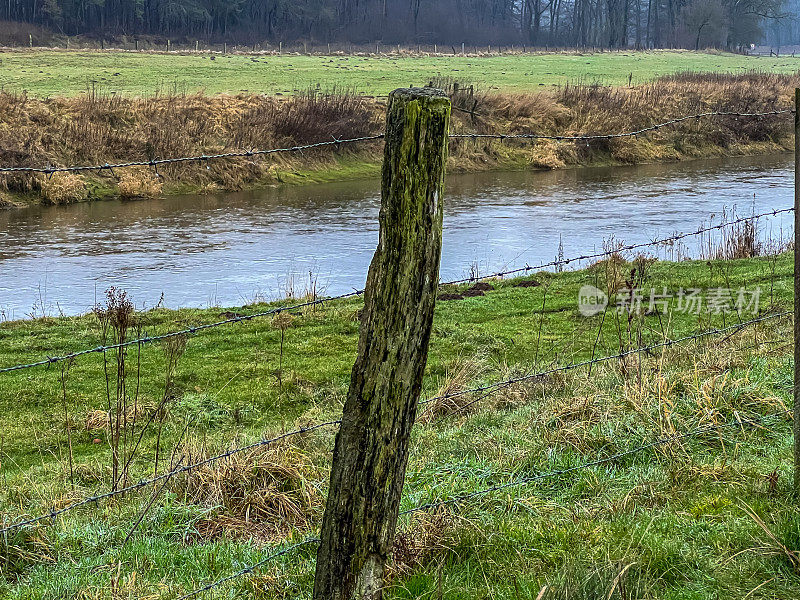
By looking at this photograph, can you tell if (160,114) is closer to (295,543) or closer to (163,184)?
(163,184)

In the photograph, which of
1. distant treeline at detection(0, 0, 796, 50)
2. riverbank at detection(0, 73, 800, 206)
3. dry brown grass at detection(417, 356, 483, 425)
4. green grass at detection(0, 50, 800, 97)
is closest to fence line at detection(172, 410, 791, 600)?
dry brown grass at detection(417, 356, 483, 425)

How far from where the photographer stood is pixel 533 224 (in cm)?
2098

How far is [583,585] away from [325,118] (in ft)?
92.7

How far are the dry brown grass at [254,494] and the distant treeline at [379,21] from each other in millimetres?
82090

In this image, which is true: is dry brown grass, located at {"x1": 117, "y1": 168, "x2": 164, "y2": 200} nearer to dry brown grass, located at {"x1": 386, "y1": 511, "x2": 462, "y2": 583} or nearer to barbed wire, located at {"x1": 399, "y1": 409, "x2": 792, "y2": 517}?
barbed wire, located at {"x1": 399, "y1": 409, "x2": 792, "y2": 517}

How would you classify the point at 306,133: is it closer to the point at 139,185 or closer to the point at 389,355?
the point at 139,185

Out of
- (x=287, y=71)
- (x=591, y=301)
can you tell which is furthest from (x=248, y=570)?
(x=287, y=71)

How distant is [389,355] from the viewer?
122 inches

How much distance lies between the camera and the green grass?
39.4 meters

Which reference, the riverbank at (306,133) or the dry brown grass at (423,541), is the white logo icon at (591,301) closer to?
the dry brown grass at (423,541)

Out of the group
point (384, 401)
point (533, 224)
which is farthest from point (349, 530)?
point (533, 224)

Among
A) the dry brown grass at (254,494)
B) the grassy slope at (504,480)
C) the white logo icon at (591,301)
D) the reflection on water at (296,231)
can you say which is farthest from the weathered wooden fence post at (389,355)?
the reflection on water at (296,231)

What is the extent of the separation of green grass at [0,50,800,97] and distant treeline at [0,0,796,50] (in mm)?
26713

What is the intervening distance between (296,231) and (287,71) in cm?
3171
